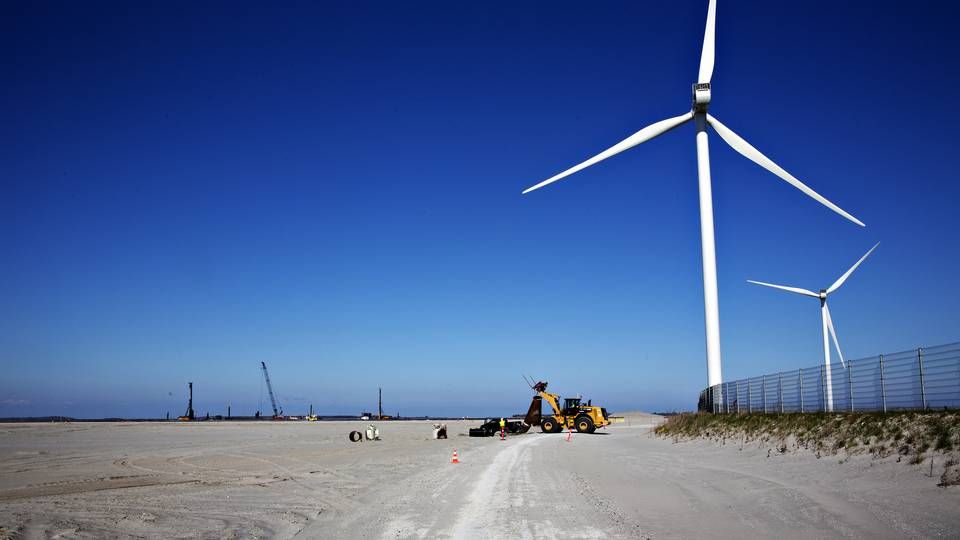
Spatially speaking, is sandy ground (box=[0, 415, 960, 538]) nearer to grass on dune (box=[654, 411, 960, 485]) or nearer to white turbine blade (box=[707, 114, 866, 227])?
grass on dune (box=[654, 411, 960, 485])

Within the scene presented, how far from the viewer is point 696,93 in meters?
44.8

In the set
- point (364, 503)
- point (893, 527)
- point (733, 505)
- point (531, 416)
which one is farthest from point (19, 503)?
point (531, 416)

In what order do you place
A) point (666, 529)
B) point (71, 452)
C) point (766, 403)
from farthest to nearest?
point (71, 452) → point (766, 403) → point (666, 529)

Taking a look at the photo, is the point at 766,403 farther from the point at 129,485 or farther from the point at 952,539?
the point at 129,485

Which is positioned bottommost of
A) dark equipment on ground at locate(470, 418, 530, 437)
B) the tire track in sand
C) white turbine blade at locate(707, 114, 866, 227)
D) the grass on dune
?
dark equipment on ground at locate(470, 418, 530, 437)

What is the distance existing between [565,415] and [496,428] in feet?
20.7

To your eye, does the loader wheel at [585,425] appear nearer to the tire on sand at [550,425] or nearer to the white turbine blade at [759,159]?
the tire on sand at [550,425]

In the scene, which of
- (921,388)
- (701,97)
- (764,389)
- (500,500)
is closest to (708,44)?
(701,97)

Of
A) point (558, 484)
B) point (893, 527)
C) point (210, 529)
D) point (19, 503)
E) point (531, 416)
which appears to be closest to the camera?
point (893, 527)

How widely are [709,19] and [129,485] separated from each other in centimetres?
3978

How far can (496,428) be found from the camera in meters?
64.6

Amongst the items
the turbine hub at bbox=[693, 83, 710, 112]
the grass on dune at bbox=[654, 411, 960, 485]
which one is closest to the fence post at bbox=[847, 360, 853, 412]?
the grass on dune at bbox=[654, 411, 960, 485]

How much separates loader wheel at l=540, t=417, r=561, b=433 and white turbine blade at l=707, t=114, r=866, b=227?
104ft

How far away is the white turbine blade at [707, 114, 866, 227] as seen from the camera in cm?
3798
